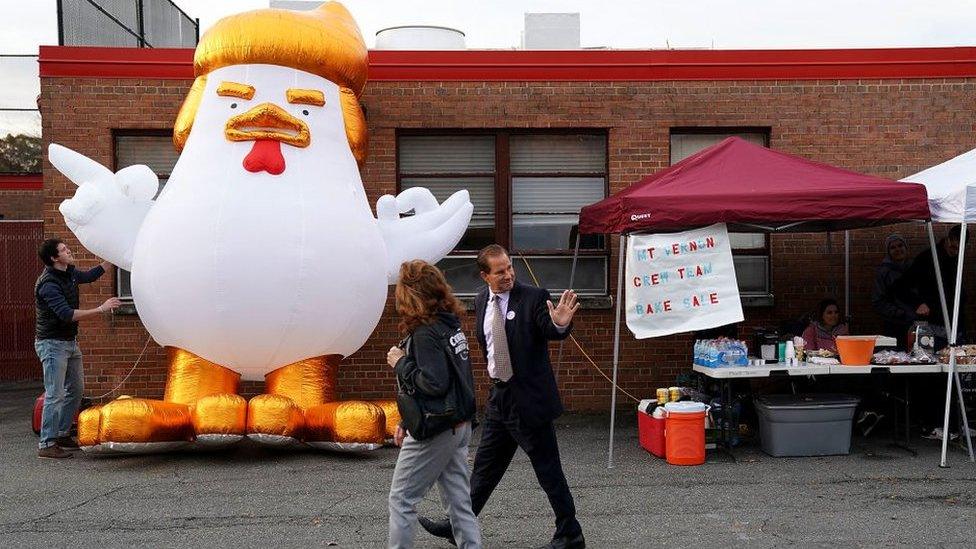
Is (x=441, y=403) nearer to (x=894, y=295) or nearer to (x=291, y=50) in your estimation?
(x=291, y=50)

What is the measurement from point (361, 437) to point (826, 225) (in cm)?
480

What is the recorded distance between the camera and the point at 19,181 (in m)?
16.3

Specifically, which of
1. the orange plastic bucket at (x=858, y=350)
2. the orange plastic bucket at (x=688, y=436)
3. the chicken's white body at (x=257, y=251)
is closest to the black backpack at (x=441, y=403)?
the chicken's white body at (x=257, y=251)

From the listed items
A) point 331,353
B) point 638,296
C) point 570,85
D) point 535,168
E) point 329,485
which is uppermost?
point 570,85

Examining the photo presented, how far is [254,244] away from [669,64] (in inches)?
196

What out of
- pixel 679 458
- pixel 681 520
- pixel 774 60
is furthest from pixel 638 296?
pixel 774 60

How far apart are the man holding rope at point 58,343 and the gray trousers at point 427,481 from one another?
4089 mm

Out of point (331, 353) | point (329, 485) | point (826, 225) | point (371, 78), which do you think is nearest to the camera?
point (329, 485)

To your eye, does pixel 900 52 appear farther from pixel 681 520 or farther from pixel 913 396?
pixel 681 520

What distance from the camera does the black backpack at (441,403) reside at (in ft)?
14.0

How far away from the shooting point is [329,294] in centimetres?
716

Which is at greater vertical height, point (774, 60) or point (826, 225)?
point (774, 60)

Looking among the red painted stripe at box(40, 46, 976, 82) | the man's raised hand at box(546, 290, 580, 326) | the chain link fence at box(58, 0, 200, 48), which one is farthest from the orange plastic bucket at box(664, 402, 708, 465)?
the chain link fence at box(58, 0, 200, 48)

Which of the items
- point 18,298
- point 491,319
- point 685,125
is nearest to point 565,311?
point 491,319
